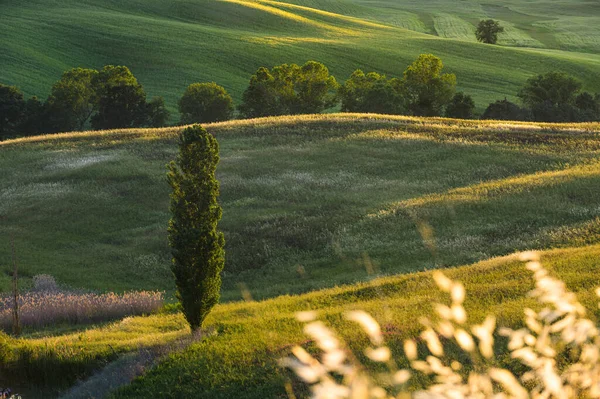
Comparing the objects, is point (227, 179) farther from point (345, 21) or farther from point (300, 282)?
point (345, 21)

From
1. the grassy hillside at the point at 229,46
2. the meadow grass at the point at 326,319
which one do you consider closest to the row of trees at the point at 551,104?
the grassy hillside at the point at 229,46

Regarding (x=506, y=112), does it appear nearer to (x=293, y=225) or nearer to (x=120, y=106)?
(x=120, y=106)

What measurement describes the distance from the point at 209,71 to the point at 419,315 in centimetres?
10932

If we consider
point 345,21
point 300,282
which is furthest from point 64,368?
point 345,21

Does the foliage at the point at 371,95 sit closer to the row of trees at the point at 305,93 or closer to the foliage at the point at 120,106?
the row of trees at the point at 305,93

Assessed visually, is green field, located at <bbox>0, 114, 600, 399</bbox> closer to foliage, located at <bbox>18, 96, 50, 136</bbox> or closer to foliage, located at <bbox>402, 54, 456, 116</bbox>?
foliage, located at <bbox>18, 96, 50, 136</bbox>

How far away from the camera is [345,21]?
174 metres

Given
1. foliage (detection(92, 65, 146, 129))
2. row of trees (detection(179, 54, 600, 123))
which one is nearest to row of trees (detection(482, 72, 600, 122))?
row of trees (detection(179, 54, 600, 123))

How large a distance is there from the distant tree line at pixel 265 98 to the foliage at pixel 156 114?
4.9 inches

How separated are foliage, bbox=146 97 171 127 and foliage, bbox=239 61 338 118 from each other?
9.78m

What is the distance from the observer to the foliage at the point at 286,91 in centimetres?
9169

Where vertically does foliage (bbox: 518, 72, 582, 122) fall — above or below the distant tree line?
above

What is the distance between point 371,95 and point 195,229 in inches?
2814

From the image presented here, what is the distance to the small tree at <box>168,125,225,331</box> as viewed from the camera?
18125mm
